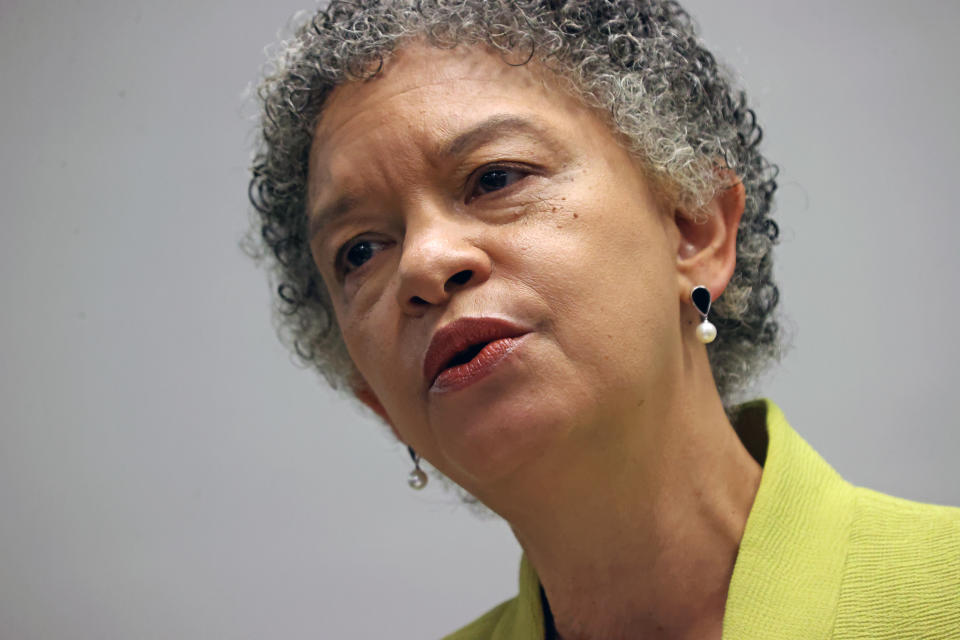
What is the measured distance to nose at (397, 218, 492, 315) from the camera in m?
0.99

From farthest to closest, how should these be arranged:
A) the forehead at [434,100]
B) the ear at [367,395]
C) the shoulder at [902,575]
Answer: the ear at [367,395]
the forehead at [434,100]
the shoulder at [902,575]

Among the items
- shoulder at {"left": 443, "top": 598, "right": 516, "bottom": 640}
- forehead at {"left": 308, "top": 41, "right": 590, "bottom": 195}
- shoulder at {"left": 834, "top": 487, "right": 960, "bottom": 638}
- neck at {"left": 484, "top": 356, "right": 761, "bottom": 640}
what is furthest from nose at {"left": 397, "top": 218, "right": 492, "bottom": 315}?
shoulder at {"left": 443, "top": 598, "right": 516, "bottom": 640}

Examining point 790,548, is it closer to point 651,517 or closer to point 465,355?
point 651,517

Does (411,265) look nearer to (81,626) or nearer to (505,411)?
(505,411)

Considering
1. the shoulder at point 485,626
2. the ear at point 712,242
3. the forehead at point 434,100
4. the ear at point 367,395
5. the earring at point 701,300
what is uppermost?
the forehead at point 434,100

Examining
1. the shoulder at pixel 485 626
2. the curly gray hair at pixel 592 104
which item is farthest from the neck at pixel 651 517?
the shoulder at pixel 485 626

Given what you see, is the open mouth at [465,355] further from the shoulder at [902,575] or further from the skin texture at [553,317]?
the shoulder at [902,575]

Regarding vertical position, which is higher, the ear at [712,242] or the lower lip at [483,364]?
the lower lip at [483,364]

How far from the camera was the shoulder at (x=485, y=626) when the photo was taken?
4.78ft

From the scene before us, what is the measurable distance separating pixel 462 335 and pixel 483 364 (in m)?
0.04

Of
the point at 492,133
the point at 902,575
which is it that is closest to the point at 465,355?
the point at 492,133

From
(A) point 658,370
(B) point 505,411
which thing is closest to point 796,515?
(A) point 658,370

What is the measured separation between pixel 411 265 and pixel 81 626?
1.10 metres

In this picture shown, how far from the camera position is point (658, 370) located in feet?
3.38
